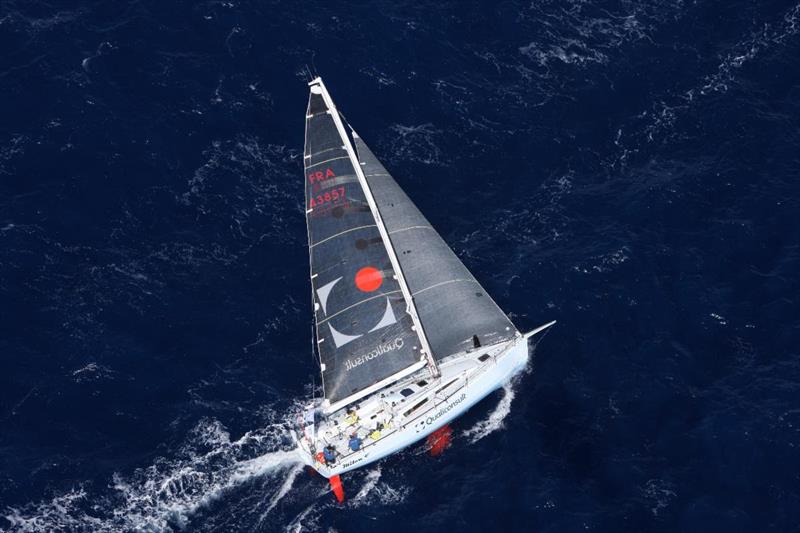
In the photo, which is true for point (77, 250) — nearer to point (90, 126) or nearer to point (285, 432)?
point (90, 126)

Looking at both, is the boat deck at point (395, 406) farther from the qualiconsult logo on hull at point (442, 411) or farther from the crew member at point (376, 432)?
the qualiconsult logo on hull at point (442, 411)

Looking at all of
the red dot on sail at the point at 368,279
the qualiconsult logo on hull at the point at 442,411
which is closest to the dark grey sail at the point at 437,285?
the red dot on sail at the point at 368,279

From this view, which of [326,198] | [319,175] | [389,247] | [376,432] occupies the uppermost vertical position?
[319,175]

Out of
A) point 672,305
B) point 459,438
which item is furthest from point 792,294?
point 459,438

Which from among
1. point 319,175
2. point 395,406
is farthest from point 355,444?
point 319,175

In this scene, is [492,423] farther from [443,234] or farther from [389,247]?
[443,234]

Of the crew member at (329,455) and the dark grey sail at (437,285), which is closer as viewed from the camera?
the crew member at (329,455)
